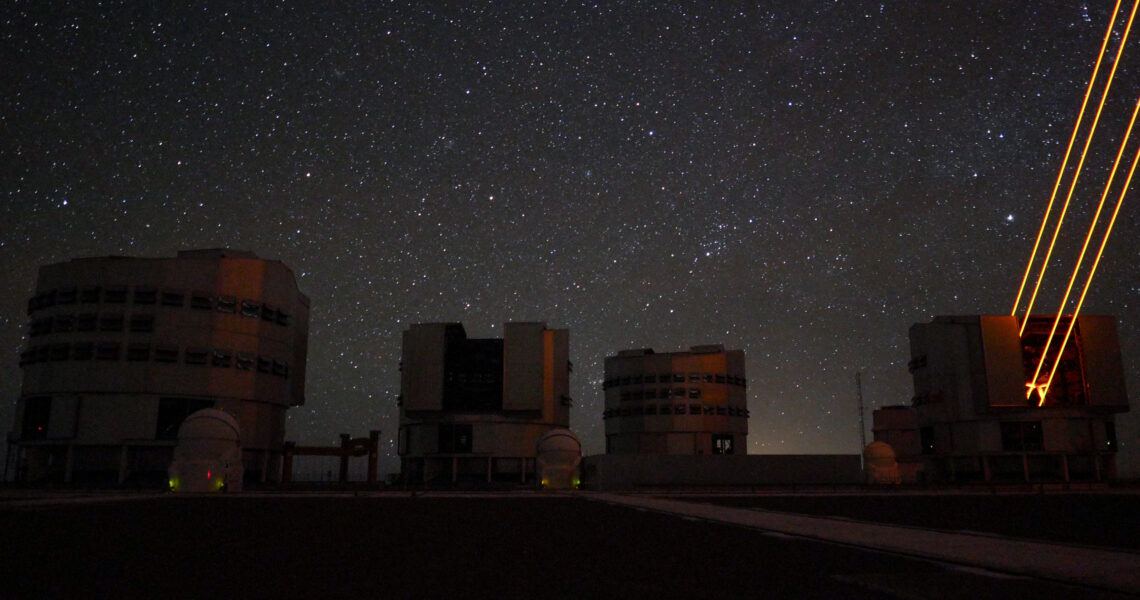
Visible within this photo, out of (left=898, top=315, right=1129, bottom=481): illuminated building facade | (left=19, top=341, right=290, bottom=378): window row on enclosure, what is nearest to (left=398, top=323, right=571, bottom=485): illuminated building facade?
(left=19, top=341, right=290, bottom=378): window row on enclosure

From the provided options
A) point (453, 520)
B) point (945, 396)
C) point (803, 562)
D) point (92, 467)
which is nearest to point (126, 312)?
point (92, 467)

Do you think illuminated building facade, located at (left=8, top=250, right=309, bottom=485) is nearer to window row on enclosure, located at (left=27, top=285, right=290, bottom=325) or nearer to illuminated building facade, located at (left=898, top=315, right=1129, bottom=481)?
window row on enclosure, located at (left=27, top=285, right=290, bottom=325)

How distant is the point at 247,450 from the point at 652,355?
5711 centimetres

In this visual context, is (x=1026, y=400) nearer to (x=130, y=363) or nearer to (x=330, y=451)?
(x=330, y=451)

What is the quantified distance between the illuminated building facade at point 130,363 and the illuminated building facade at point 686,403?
5461cm

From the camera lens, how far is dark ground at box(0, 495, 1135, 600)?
7.38 m

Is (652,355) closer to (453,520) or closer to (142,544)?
(453,520)

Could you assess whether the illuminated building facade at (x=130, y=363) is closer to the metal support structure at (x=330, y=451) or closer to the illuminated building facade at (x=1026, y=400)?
the metal support structure at (x=330, y=451)

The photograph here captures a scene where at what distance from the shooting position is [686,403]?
99625 millimetres

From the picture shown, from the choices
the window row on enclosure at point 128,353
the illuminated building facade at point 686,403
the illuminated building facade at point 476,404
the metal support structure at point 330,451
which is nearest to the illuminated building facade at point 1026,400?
the illuminated building facade at point 686,403

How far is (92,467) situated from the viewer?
5666 cm

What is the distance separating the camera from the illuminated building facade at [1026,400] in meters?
72.8

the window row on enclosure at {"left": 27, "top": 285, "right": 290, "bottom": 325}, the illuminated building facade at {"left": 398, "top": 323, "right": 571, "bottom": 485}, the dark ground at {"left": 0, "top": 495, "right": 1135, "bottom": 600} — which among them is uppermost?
the window row on enclosure at {"left": 27, "top": 285, "right": 290, "bottom": 325}

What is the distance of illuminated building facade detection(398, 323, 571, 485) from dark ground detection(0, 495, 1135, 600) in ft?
186
